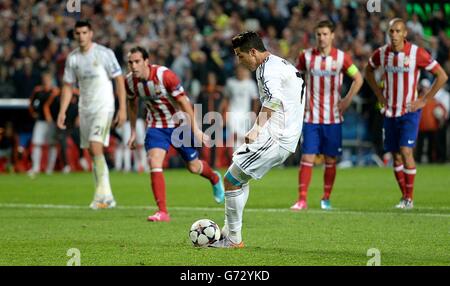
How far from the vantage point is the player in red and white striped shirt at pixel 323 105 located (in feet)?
45.9

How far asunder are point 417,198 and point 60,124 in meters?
5.48

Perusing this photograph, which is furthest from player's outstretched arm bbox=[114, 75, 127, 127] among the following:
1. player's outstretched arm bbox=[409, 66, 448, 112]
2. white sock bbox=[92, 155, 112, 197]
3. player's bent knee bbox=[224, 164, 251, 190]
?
player's bent knee bbox=[224, 164, 251, 190]

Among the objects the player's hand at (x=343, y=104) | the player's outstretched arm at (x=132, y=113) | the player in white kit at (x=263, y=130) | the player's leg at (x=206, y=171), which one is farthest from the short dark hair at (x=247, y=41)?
the player's hand at (x=343, y=104)

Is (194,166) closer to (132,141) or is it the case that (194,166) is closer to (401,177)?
(132,141)

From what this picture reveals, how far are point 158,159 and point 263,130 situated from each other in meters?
3.20

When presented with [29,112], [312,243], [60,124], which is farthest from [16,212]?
[29,112]

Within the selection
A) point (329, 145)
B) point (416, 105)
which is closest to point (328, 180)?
point (329, 145)

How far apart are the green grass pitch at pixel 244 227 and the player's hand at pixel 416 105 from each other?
1.35 metres

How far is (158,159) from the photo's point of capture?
1275 cm

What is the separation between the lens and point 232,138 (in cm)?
2483

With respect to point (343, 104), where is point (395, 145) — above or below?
below

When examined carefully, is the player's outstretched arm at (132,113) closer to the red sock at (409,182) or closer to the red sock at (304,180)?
the red sock at (304,180)

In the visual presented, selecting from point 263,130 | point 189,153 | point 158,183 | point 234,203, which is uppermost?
point 263,130

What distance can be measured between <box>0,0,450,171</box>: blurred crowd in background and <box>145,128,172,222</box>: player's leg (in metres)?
11.1
